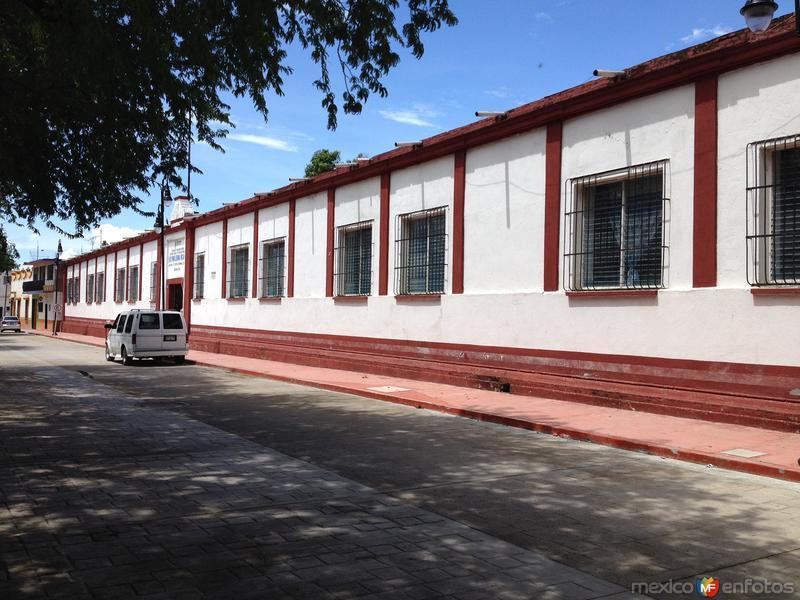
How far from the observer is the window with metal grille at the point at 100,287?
42.2 m

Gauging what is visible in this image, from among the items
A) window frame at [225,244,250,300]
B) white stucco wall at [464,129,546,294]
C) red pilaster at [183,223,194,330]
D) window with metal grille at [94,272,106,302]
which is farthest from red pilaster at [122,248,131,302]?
white stucco wall at [464,129,546,294]

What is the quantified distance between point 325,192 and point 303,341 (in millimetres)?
4426

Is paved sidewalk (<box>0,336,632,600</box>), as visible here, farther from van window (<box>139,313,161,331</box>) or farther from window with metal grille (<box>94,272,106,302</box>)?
window with metal grille (<box>94,272,106,302</box>)

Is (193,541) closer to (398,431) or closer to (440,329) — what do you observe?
(398,431)

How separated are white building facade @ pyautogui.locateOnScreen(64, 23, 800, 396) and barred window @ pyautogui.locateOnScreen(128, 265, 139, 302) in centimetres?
1899

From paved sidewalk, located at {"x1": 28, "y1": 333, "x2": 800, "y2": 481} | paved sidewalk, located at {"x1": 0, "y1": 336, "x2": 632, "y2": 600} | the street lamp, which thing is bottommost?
paved sidewalk, located at {"x1": 0, "y1": 336, "x2": 632, "y2": 600}

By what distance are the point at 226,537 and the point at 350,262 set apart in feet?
Result: 46.8

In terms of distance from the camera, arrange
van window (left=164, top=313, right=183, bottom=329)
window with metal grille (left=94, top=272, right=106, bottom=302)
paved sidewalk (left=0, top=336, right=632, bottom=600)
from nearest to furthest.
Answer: paved sidewalk (left=0, top=336, right=632, bottom=600)
van window (left=164, top=313, right=183, bottom=329)
window with metal grille (left=94, top=272, right=106, bottom=302)

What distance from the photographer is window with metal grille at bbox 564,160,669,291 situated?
1085cm

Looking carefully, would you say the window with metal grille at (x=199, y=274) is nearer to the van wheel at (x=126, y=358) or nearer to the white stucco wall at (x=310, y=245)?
the van wheel at (x=126, y=358)

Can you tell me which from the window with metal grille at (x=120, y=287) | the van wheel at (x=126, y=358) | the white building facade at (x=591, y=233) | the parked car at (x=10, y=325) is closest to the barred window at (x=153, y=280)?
the window with metal grille at (x=120, y=287)

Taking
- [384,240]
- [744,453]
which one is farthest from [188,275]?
[744,453]

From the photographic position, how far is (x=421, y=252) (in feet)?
52.7

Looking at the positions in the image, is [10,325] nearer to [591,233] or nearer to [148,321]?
[148,321]
